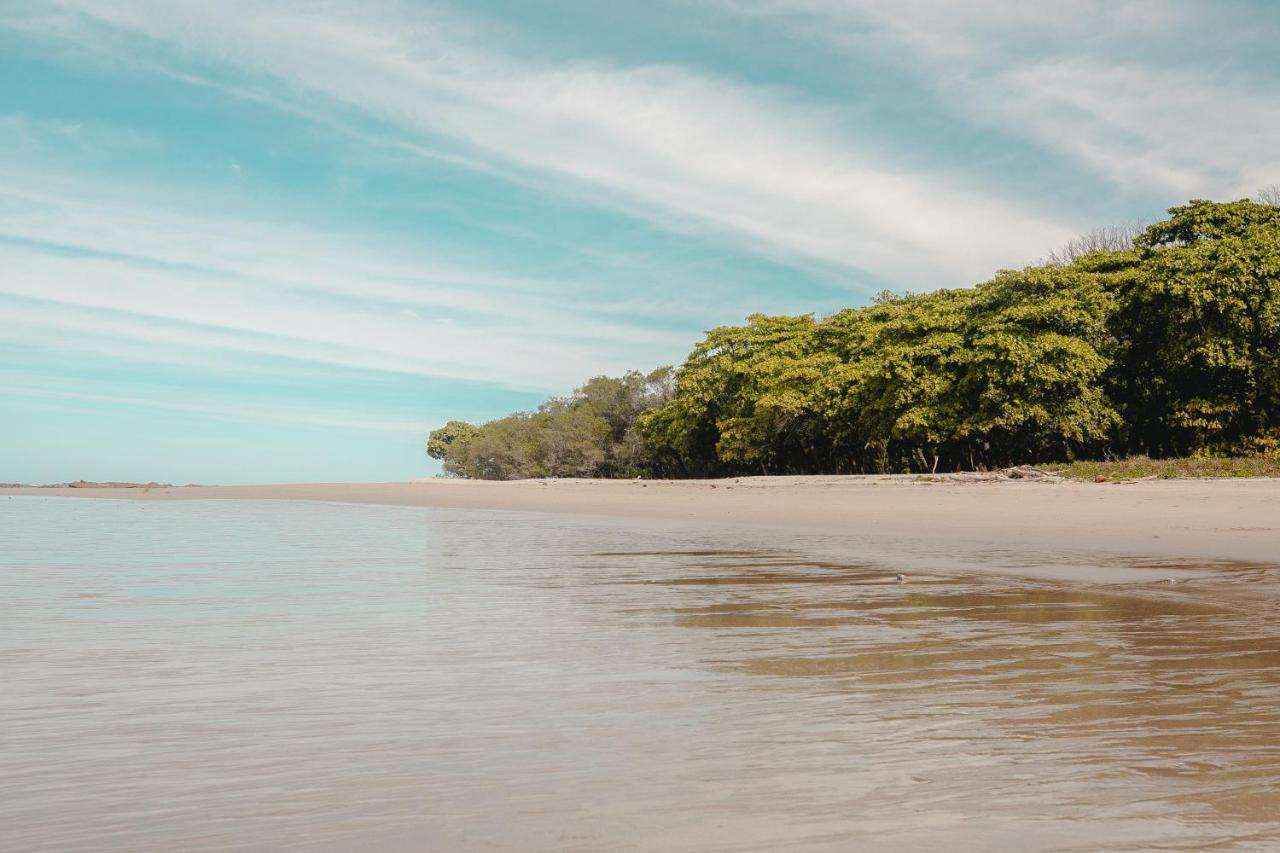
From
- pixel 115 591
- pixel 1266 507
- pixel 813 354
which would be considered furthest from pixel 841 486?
pixel 115 591

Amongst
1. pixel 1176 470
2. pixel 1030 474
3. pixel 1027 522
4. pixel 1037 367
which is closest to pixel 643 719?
pixel 1027 522

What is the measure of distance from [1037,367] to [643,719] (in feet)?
111

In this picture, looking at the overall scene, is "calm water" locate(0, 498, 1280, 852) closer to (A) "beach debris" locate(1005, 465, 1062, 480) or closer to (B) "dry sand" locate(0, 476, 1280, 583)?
(B) "dry sand" locate(0, 476, 1280, 583)

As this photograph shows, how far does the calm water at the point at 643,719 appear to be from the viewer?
2.64 meters

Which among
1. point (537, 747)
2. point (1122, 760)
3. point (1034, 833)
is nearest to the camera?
point (1034, 833)

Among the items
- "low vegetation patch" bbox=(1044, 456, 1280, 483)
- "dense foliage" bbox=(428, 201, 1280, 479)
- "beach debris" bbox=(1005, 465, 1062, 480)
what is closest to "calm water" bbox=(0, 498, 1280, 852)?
"low vegetation patch" bbox=(1044, 456, 1280, 483)

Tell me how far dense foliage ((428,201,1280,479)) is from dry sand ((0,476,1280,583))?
10098 mm

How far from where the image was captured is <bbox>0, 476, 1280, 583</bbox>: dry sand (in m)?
10.7

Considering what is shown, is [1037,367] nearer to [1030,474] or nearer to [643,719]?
[1030,474]

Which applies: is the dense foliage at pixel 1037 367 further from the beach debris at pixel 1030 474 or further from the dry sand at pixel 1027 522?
the dry sand at pixel 1027 522

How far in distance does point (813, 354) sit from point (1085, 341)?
18868 millimetres

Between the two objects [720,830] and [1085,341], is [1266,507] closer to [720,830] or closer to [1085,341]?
[720,830]

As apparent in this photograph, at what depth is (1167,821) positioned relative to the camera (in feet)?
8.49

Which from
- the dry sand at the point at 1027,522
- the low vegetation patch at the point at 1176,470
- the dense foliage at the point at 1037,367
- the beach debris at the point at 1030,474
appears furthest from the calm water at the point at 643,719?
the dense foliage at the point at 1037,367
